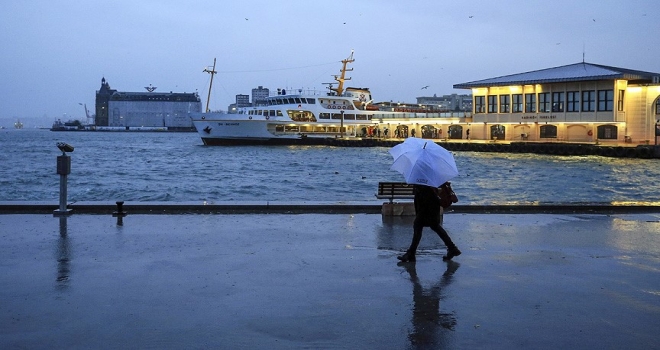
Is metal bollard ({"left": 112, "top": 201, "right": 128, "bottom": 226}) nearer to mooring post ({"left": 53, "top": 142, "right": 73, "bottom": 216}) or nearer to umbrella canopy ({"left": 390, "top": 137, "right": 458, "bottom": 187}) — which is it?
mooring post ({"left": 53, "top": 142, "right": 73, "bottom": 216})

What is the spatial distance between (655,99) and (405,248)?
53.5 m

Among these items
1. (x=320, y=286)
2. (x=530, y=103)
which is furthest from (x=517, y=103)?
(x=320, y=286)

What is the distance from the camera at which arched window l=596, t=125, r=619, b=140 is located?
58.5 m

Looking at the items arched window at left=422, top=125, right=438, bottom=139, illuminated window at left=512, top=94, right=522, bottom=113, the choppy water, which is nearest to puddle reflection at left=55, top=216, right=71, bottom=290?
the choppy water

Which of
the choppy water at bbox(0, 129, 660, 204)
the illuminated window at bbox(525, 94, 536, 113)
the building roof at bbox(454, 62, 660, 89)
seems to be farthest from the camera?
the illuminated window at bbox(525, 94, 536, 113)

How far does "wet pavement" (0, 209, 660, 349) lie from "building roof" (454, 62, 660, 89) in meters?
50.3

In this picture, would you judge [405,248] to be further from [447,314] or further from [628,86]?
[628,86]

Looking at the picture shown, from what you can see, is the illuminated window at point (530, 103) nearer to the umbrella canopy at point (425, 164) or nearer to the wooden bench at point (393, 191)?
the wooden bench at point (393, 191)

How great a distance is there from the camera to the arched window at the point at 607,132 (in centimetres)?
5850

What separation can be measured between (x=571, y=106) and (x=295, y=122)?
33488 mm

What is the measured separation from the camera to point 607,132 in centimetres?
5909

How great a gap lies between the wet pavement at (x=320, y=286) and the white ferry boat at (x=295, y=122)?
67881 millimetres

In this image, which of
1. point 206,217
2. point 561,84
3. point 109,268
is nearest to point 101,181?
point 206,217

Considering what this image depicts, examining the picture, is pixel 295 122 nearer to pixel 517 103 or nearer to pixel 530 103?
pixel 517 103
